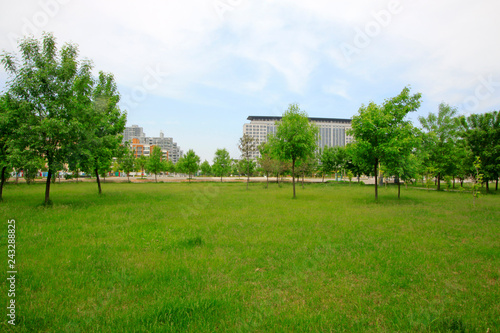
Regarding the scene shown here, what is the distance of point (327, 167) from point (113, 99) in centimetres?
5467

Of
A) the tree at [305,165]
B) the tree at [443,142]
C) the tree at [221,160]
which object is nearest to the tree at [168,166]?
the tree at [221,160]

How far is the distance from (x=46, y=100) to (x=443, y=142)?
175 feet

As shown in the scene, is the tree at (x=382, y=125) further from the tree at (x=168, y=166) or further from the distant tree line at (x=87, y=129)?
the tree at (x=168, y=166)

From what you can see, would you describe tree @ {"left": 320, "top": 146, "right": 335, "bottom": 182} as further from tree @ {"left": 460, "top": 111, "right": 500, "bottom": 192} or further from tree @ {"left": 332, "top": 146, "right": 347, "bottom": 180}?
tree @ {"left": 460, "top": 111, "right": 500, "bottom": 192}

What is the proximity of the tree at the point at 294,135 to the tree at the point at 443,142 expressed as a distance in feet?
74.8

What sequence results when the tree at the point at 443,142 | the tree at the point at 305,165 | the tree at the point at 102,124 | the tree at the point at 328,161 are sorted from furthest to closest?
the tree at the point at 328,161, the tree at the point at 443,142, the tree at the point at 305,165, the tree at the point at 102,124

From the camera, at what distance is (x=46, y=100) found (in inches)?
680

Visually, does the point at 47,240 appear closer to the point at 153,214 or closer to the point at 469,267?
the point at 153,214

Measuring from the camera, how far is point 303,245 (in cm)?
901

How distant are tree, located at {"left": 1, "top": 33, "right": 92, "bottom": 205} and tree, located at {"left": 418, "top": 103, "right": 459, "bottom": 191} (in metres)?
44.2

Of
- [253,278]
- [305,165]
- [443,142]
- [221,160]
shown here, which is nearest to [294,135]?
[253,278]

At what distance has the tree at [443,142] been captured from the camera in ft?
131

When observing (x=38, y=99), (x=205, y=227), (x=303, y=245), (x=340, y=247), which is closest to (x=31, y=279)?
(x=205, y=227)

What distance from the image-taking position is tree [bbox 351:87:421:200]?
21.9 meters
